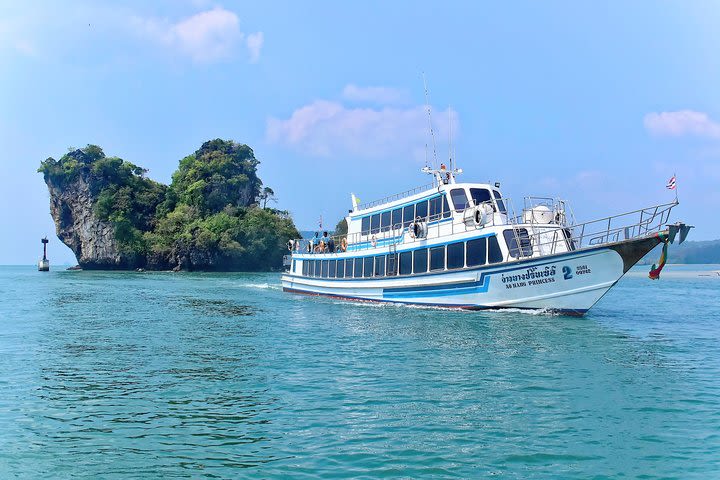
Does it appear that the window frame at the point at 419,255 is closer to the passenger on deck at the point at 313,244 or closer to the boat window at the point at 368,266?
the boat window at the point at 368,266

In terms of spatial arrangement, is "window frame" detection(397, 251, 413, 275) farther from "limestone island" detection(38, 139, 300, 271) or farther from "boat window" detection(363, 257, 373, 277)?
"limestone island" detection(38, 139, 300, 271)

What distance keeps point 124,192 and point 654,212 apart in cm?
9338

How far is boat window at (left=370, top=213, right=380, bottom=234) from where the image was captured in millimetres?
35781

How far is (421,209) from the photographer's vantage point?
32.1 metres

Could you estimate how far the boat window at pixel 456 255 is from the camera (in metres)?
27.9

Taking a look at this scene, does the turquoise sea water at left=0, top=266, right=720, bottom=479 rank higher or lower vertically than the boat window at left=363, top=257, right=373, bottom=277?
lower

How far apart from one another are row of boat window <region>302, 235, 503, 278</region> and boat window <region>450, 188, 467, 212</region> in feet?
7.77

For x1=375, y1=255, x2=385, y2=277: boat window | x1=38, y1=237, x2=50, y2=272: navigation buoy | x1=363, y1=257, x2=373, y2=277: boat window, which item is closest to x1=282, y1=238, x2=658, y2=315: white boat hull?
x1=375, y1=255, x2=385, y2=277: boat window

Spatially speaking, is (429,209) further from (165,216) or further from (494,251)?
(165,216)

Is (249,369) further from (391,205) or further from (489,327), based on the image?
(391,205)

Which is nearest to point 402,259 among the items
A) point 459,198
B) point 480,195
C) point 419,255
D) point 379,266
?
point 419,255

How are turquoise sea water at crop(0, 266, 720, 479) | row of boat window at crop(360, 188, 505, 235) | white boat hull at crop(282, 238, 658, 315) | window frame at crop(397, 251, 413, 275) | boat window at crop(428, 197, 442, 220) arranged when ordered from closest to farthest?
turquoise sea water at crop(0, 266, 720, 479)
white boat hull at crop(282, 238, 658, 315)
row of boat window at crop(360, 188, 505, 235)
boat window at crop(428, 197, 442, 220)
window frame at crop(397, 251, 413, 275)

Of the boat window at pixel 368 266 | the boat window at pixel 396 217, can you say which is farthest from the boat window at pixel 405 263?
the boat window at pixel 368 266

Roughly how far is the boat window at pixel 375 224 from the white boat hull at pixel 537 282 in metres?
5.35
